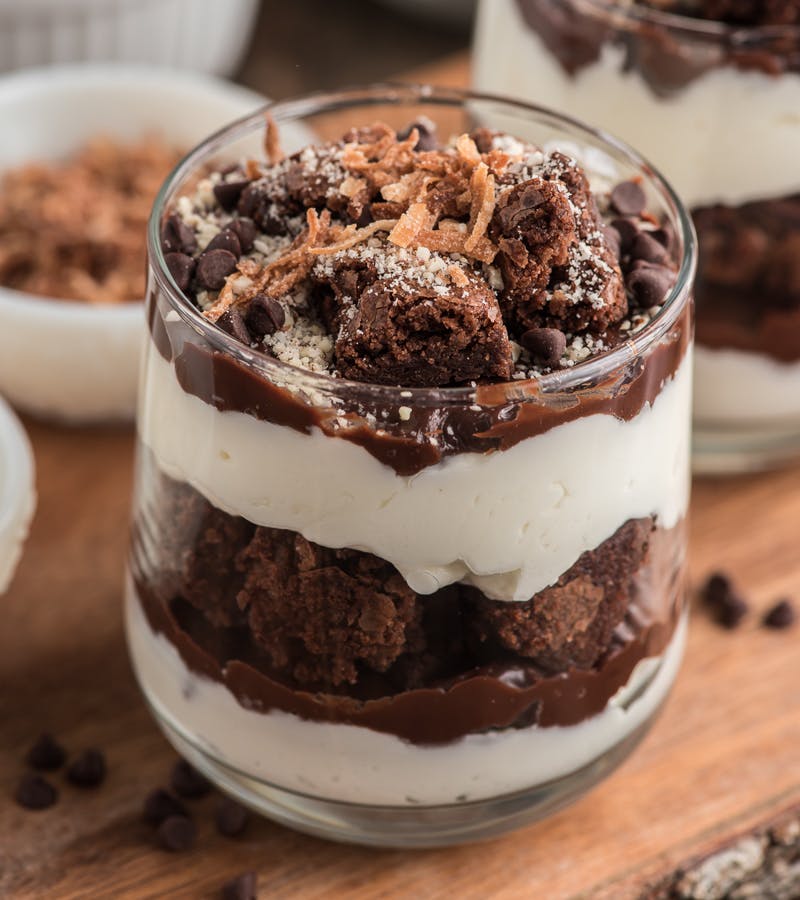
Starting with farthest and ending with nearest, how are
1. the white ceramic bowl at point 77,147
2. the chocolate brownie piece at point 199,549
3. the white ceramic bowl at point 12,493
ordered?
the white ceramic bowl at point 77,147
the white ceramic bowl at point 12,493
the chocolate brownie piece at point 199,549

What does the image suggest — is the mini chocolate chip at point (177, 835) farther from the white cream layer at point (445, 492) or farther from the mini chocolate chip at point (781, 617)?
the mini chocolate chip at point (781, 617)

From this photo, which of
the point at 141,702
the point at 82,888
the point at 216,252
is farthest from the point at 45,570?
the point at 216,252

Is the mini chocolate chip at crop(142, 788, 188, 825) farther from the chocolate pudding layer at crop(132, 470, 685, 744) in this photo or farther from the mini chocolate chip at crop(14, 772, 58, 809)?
the chocolate pudding layer at crop(132, 470, 685, 744)

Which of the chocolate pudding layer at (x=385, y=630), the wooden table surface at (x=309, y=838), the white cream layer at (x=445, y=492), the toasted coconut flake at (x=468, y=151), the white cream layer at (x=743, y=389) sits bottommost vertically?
the wooden table surface at (x=309, y=838)

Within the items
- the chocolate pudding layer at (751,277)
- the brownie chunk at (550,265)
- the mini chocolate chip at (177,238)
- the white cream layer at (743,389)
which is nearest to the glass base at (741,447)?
the white cream layer at (743,389)

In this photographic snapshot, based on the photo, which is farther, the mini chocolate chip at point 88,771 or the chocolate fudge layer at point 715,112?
the chocolate fudge layer at point 715,112

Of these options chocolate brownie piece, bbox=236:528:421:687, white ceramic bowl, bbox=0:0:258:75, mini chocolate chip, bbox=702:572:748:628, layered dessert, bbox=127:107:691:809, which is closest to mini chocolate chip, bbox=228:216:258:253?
layered dessert, bbox=127:107:691:809
